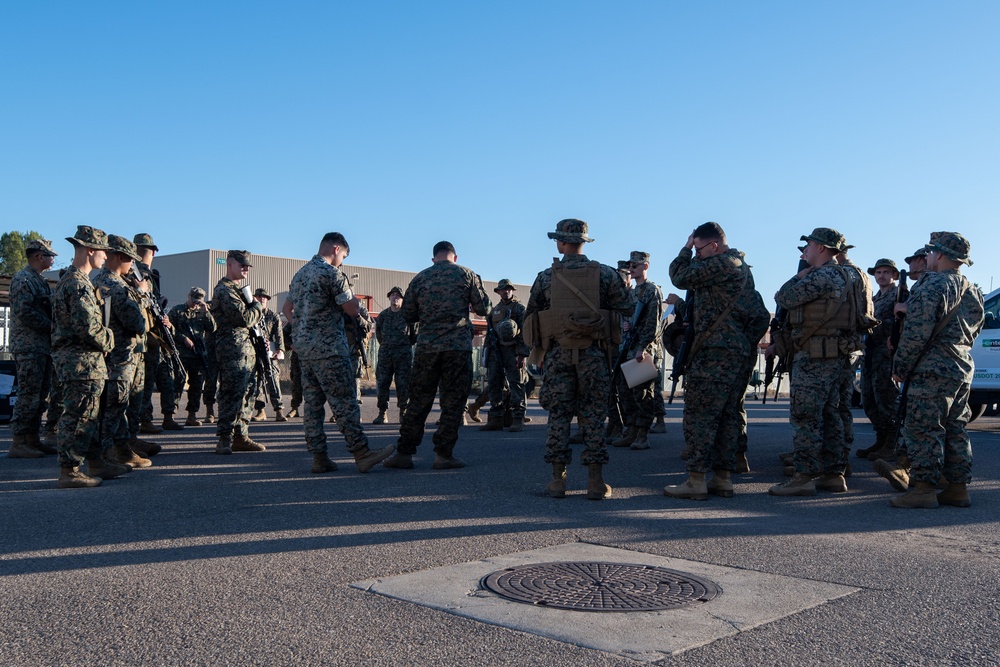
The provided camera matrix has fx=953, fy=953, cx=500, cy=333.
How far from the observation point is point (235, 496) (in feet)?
22.0

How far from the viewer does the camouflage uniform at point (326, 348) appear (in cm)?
792

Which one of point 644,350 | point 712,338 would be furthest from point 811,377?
point 644,350

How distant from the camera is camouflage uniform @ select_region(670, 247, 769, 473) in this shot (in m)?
6.84

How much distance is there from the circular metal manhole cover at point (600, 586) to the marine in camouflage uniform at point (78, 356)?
13.2ft

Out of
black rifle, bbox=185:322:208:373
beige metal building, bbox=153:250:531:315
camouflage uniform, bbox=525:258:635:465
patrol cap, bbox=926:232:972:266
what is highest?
beige metal building, bbox=153:250:531:315

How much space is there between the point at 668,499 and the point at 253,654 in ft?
13.4

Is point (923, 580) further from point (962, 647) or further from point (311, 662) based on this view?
point (311, 662)

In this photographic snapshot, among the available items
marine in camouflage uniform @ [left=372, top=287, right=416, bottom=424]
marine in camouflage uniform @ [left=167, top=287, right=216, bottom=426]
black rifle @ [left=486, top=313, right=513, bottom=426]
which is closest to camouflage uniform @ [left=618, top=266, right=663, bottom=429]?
black rifle @ [left=486, top=313, right=513, bottom=426]

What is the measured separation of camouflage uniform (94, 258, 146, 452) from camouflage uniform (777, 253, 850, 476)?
16.8 feet

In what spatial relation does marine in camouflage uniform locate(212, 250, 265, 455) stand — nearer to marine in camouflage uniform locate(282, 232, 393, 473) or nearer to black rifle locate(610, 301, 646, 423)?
marine in camouflage uniform locate(282, 232, 393, 473)

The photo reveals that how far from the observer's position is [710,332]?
6859 mm

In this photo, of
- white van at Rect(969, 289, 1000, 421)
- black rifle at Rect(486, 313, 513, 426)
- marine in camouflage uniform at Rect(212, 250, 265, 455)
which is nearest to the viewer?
marine in camouflage uniform at Rect(212, 250, 265, 455)

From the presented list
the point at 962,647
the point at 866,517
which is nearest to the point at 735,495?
the point at 866,517

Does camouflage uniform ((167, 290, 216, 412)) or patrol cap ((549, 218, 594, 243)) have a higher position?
patrol cap ((549, 218, 594, 243))
